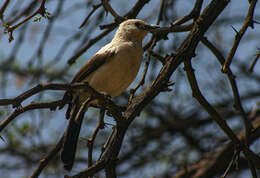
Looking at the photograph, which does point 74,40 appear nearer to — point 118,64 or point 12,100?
point 118,64

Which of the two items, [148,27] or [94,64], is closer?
[94,64]

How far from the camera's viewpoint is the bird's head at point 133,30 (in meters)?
→ 4.58

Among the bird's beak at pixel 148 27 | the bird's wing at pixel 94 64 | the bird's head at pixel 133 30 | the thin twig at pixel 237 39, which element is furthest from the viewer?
the bird's head at pixel 133 30

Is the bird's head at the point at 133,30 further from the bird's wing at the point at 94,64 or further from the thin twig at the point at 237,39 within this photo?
the thin twig at the point at 237,39

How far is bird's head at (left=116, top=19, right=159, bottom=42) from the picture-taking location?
4.58 m

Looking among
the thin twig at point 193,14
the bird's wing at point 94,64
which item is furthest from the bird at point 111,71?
the thin twig at point 193,14

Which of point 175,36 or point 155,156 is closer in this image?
point 175,36

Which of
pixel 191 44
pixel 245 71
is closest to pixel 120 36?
pixel 191 44

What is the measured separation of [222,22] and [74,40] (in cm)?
218

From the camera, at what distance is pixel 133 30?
4.67m

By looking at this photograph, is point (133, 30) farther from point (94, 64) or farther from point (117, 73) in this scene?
point (117, 73)

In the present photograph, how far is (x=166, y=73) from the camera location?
3117 millimetres

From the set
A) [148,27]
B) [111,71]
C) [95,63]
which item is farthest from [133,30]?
[111,71]

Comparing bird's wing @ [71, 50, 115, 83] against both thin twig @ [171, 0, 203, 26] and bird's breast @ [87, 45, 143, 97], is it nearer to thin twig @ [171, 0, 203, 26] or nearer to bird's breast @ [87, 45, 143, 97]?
bird's breast @ [87, 45, 143, 97]
